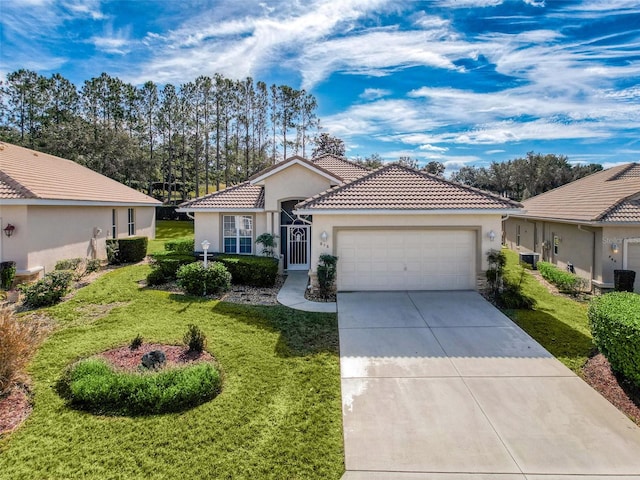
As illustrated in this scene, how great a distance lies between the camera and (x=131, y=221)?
2292cm

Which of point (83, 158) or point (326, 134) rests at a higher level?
point (326, 134)

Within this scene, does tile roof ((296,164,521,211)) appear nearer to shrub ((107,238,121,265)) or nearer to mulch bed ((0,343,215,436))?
mulch bed ((0,343,215,436))

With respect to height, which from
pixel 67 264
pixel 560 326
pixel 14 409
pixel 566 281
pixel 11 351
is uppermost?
pixel 67 264

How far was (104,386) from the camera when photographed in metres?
5.78

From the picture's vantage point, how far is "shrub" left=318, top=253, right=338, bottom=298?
39.1ft

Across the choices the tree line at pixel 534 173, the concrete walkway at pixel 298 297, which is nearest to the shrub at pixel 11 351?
the concrete walkway at pixel 298 297

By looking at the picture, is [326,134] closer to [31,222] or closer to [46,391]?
[31,222]

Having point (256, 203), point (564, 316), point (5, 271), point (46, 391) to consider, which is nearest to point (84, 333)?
point (46, 391)

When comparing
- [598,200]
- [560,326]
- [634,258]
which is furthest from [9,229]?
[598,200]

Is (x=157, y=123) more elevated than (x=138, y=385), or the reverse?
(x=157, y=123)

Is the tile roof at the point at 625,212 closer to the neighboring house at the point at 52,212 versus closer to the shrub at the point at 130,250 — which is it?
the shrub at the point at 130,250

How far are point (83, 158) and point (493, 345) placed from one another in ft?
135

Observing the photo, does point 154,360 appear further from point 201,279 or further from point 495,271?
point 495,271

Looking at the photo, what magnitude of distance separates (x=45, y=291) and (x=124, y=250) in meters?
7.48
